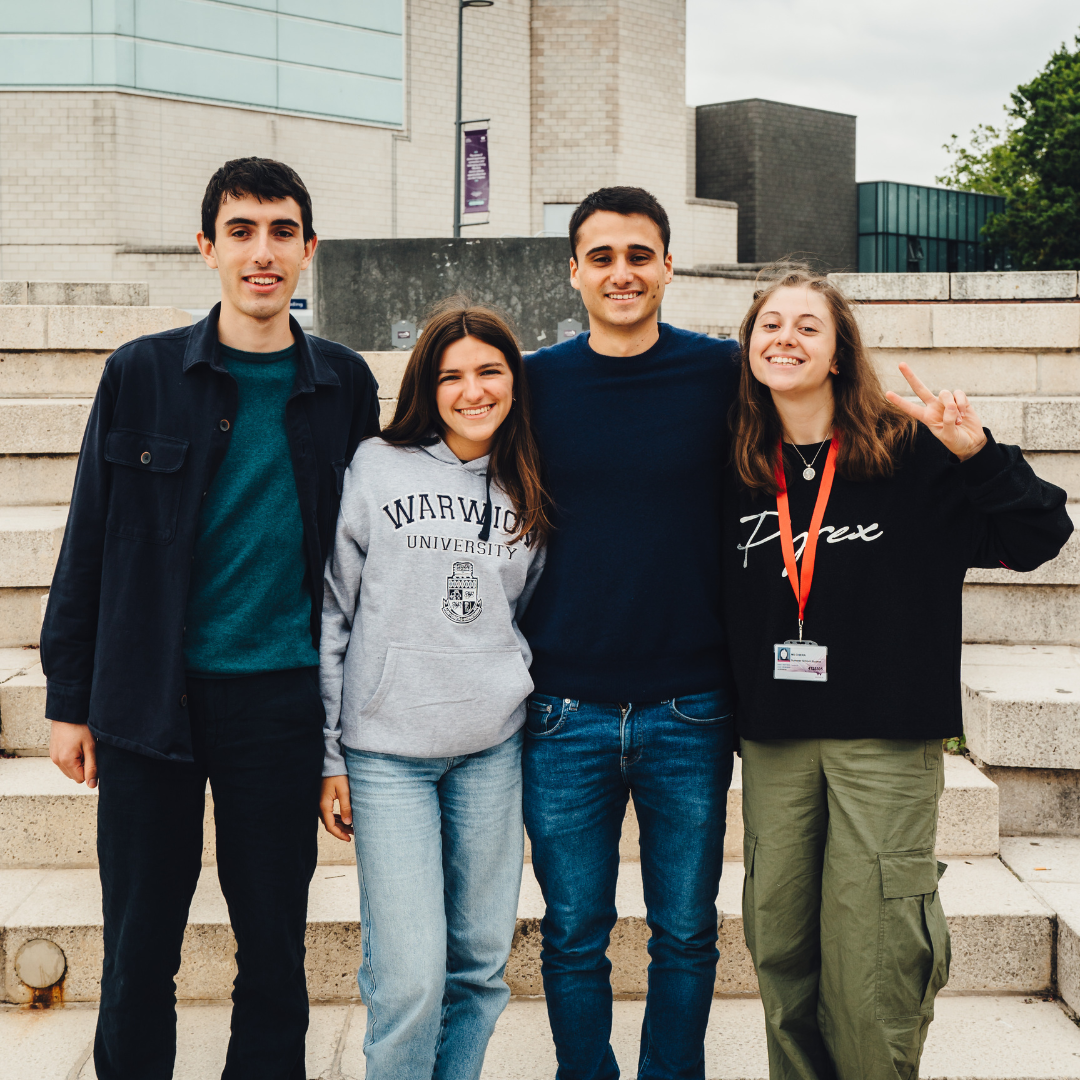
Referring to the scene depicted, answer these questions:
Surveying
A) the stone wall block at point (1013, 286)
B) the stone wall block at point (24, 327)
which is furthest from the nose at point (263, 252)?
the stone wall block at point (1013, 286)

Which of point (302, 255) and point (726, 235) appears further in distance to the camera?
point (726, 235)

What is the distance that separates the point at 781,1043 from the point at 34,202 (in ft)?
73.5

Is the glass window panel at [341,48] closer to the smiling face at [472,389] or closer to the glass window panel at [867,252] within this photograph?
the glass window panel at [867,252]

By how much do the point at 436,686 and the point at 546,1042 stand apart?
136 cm

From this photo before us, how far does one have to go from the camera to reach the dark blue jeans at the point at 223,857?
7.65ft

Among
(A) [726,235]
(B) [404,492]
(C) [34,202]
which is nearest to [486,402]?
(B) [404,492]

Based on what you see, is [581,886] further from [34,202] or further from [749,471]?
[34,202]

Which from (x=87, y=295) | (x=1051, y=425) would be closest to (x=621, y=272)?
(x=1051, y=425)

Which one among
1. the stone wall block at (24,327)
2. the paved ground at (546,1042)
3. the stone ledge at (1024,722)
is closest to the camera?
the paved ground at (546,1042)

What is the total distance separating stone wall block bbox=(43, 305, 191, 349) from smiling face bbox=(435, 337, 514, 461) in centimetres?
389

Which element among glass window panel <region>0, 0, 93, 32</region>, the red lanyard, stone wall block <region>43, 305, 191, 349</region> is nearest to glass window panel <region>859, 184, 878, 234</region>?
glass window panel <region>0, 0, 93, 32</region>

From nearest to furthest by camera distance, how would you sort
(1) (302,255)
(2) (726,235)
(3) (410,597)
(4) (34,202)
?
(3) (410,597), (1) (302,255), (4) (34,202), (2) (726,235)

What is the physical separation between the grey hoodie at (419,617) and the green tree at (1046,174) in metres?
34.6

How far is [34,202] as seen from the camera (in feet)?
68.4
